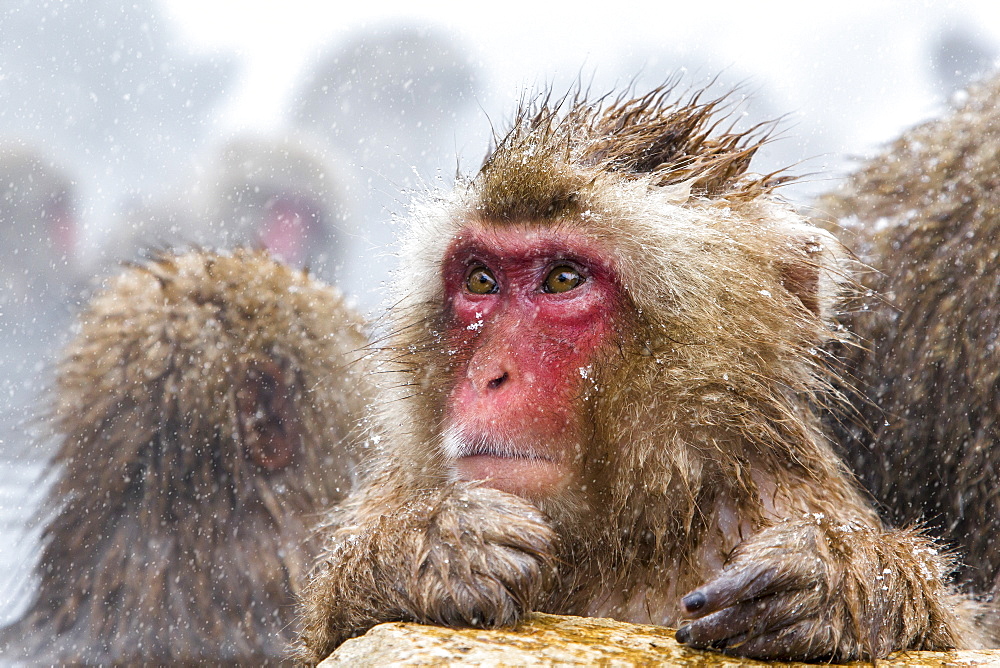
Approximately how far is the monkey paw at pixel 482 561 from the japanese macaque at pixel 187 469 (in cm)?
147

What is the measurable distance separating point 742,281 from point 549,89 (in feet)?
2.62

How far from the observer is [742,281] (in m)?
2.20

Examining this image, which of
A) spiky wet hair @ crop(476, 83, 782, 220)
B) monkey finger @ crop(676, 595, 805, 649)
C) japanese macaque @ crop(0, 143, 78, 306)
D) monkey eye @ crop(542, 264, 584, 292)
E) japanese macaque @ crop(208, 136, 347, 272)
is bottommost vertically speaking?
→ monkey finger @ crop(676, 595, 805, 649)

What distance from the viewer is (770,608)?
167 centimetres

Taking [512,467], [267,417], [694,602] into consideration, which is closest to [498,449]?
[512,467]

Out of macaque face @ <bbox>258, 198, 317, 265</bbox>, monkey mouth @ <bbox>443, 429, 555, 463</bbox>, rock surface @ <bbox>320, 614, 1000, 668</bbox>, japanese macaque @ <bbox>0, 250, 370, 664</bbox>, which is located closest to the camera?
rock surface @ <bbox>320, 614, 1000, 668</bbox>

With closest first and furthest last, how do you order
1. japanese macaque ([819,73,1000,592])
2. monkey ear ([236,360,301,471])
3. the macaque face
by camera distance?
japanese macaque ([819,73,1000,592])
monkey ear ([236,360,301,471])
the macaque face

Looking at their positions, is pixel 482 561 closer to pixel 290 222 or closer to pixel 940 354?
pixel 940 354

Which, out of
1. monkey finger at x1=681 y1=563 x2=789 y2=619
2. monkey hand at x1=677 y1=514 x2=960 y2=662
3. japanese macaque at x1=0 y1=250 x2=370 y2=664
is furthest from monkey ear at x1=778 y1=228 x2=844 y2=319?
japanese macaque at x1=0 y1=250 x2=370 y2=664

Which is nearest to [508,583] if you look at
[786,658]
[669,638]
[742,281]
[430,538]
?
[430,538]

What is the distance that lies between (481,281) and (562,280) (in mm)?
218

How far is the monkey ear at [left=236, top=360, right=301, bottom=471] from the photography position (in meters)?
3.46

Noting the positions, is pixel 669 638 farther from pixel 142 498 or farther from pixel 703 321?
pixel 142 498

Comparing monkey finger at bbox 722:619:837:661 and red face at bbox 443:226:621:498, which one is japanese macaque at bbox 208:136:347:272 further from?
monkey finger at bbox 722:619:837:661
